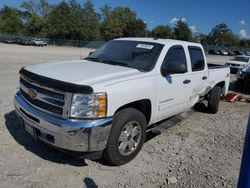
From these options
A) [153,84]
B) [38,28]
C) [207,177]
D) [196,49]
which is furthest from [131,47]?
[38,28]

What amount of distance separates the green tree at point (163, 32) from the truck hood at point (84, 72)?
7613 cm

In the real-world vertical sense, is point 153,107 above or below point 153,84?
below

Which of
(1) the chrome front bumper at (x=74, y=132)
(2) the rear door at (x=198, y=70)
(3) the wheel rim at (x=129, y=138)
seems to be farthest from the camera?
(2) the rear door at (x=198, y=70)

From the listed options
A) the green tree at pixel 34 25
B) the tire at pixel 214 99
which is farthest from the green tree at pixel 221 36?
the tire at pixel 214 99

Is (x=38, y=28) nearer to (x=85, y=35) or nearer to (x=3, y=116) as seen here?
(x=85, y=35)

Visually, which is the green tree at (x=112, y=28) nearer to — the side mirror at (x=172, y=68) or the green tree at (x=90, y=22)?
the green tree at (x=90, y=22)

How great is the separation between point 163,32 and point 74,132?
80929 millimetres

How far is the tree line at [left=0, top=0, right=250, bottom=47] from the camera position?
232 ft

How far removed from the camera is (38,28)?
80562 millimetres

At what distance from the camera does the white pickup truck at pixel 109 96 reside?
3451 mm

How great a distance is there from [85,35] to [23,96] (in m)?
68.9

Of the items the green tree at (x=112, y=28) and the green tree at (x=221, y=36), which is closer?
the green tree at (x=112, y=28)

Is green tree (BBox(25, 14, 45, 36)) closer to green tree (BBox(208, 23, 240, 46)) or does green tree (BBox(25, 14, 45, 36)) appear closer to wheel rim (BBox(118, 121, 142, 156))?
green tree (BBox(208, 23, 240, 46))

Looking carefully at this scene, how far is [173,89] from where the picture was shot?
4824 millimetres
